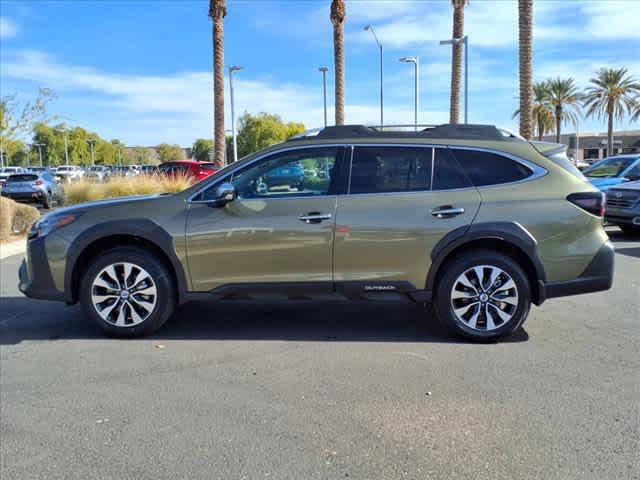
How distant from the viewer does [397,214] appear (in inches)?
198

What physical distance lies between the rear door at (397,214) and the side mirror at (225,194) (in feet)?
3.09

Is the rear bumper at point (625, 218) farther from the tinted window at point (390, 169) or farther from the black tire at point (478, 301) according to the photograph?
the tinted window at point (390, 169)

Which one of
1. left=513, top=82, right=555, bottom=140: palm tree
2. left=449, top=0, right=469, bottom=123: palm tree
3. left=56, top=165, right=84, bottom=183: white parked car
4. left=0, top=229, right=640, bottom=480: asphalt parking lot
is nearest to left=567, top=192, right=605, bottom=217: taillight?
left=0, top=229, right=640, bottom=480: asphalt parking lot

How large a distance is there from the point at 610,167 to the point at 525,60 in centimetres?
521

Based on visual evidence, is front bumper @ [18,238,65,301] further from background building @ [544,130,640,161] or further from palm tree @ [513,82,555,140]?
background building @ [544,130,640,161]

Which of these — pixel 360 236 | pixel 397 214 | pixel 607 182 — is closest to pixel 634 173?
pixel 607 182

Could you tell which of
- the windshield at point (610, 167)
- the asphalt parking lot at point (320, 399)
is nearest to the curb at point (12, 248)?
the asphalt parking lot at point (320, 399)

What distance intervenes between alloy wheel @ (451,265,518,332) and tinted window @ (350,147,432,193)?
90cm

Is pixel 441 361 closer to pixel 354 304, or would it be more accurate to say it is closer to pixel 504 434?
pixel 504 434

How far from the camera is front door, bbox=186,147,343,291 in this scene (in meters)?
5.06

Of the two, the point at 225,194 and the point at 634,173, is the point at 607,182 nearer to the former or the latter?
the point at 634,173

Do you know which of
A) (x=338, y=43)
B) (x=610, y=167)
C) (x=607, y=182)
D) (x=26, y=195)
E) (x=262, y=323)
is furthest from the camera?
(x=338, y=43)

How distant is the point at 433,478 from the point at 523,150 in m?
3.28

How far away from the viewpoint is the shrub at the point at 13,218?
12266 millimetres
